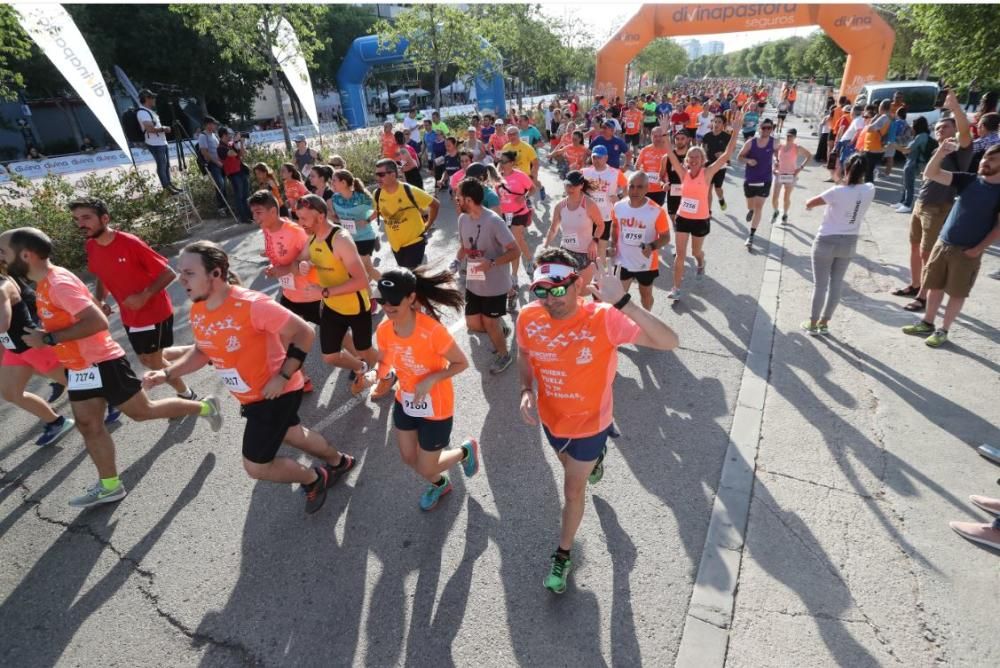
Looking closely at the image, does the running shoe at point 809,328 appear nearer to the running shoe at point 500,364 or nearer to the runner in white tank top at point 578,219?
the runner in white tank top at point 578,219

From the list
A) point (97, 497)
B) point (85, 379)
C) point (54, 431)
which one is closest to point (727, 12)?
point (85, 379)

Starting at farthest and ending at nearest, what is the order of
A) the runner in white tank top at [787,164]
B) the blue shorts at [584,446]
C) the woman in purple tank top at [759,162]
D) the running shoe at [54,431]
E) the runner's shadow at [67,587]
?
the runner in white tank top at [787,164] < the woman in purple tank top at [759,162] < the running shoe at [54,431] < the runner's shadow at [67,587] < the blue shorts at [584,446]

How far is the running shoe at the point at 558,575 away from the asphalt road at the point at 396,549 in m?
0.07

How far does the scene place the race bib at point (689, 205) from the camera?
6762 millimetres

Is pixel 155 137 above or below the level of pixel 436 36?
below

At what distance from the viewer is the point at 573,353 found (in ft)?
8.75

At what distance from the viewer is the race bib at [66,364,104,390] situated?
3588mm

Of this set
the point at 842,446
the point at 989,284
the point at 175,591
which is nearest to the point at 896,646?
the point at 842,446

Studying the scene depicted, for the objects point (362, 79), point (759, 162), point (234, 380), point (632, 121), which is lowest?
point (234, 380)

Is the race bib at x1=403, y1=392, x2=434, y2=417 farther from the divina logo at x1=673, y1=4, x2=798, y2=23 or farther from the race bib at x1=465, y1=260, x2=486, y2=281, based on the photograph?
the divina logo at x1=673, y1=4, x2=798, y2=23

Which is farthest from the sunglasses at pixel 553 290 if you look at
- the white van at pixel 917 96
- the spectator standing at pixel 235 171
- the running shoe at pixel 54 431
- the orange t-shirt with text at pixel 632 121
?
the white van at pixel 917 96

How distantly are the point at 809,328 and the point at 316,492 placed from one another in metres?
5.62

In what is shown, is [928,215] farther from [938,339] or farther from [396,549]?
[396,549]

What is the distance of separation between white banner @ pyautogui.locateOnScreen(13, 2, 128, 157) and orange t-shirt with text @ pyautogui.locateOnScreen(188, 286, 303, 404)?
994cm
